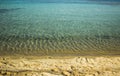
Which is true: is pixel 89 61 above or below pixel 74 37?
below

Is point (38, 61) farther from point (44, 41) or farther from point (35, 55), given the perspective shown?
point (44, 41)

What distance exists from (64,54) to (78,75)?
290 centimetres

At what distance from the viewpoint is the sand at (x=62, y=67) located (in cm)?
600

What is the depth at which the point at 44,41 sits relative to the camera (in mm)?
10414

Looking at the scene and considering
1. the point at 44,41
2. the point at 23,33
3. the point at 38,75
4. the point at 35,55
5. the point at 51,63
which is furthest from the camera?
the point at 23,33

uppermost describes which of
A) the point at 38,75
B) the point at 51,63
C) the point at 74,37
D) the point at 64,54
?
the point at 74,37

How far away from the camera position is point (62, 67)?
6.48 meters

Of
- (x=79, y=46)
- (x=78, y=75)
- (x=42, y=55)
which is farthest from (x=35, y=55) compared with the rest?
(x=78, y=75)

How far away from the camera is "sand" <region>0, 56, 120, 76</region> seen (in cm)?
600

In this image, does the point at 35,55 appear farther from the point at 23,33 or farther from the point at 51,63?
the point at 23,33

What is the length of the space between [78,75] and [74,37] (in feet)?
18.8

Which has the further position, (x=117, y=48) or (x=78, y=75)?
(x=117, y=48)

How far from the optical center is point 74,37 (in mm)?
11430

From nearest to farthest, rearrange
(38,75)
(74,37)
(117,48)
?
(38,75), (117,48), (74,37)
